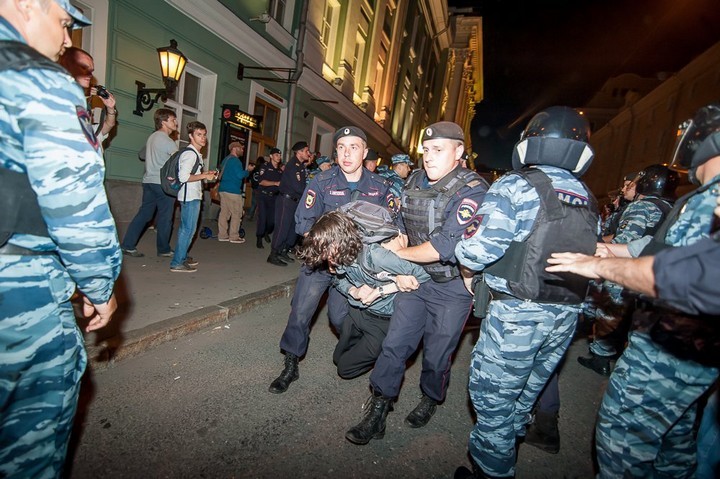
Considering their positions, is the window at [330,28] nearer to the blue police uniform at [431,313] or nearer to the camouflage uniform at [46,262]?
the blue police uniform at [431,313]

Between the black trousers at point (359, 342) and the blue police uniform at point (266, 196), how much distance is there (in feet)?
15.4

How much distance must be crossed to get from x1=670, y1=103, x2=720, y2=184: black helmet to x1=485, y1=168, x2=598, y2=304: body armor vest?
50 centimetres

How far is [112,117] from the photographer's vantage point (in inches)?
191

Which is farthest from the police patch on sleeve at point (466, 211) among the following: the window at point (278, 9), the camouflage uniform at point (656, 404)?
the window at point (278, 9)

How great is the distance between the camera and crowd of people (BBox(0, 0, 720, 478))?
114 centimetres

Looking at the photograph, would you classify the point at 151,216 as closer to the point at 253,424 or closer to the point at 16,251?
the point at 253,424

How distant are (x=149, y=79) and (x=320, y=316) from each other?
221 inches

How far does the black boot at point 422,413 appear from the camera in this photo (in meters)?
2.59

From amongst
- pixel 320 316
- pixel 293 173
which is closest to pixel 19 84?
pixel 320 316

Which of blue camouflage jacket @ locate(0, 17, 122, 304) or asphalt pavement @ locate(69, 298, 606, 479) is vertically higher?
blue camouflage jacket @ locate(0, 17, 122, 304)

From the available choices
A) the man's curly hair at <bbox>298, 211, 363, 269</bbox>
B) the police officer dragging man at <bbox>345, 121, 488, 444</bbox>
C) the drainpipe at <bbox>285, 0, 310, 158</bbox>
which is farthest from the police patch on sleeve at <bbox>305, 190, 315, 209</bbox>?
the drainpipe at <bbox>285, 0, 310, 158</bbox>

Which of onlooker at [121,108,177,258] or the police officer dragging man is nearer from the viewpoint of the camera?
the police officer dragging man

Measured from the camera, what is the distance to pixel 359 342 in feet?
9.73

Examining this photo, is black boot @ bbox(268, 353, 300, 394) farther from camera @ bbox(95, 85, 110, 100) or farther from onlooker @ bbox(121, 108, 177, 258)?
camera @ bbox(95, 85, 110, 100)
